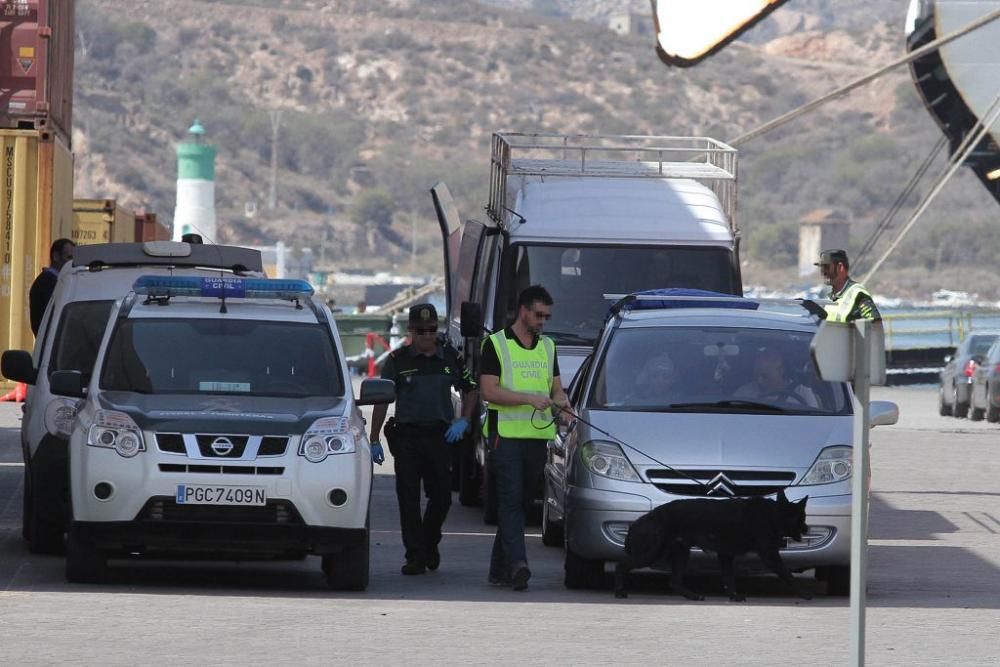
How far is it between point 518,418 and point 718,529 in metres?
1.38

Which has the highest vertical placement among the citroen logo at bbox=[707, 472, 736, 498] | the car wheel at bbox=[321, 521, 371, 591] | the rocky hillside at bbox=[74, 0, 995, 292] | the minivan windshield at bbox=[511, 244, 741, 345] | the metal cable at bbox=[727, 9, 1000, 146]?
the rocky hillside at bbox=[74, 0, 995, 292]

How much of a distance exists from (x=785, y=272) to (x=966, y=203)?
16126 mm

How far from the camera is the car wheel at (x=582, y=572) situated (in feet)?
40.4

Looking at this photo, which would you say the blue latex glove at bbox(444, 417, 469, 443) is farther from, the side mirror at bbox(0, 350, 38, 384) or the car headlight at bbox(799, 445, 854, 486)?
the side mirror at bbox(0, 350, 38, 384)

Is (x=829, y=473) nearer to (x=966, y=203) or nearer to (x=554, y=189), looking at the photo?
(x=554, y=189)

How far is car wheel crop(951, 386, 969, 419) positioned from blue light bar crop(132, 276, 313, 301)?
80.0 feet

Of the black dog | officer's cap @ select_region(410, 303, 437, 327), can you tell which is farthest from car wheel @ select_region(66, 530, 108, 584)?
the black dog

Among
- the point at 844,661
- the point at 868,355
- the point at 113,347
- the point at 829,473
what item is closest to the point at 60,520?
the point at 113,347

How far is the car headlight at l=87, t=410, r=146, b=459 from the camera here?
11430 mm

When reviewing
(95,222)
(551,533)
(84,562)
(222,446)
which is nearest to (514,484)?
(222,446)

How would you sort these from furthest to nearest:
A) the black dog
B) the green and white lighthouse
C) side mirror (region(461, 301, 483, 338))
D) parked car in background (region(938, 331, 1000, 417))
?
the green and white lighthouse < parked car in background (region(938, 331, 1000, 417)) < side mirror (region(461, 301, 483, 338)) < the black dog

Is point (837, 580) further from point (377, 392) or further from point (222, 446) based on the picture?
point (222, 446)

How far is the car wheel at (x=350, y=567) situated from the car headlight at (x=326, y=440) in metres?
0.47

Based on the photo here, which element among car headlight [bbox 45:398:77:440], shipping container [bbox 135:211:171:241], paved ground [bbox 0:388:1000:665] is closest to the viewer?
paved ground [bbox 0:388:1000:665]
